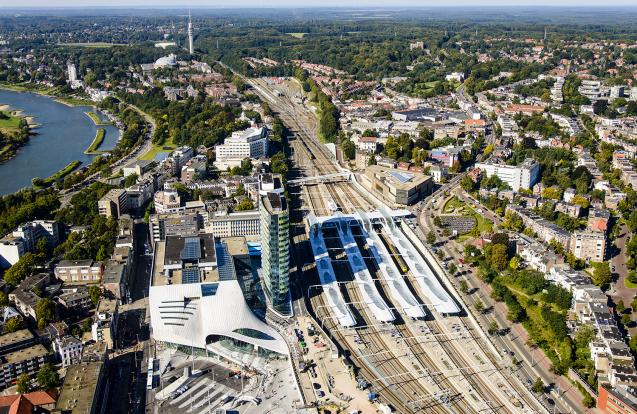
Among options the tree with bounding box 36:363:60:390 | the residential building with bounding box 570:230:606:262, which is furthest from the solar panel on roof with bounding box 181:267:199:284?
the residential building with bounding box 570:230:606:262

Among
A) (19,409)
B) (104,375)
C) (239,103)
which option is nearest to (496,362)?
(104,375)

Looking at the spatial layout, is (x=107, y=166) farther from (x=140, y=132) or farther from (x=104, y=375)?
(x=104, y=375)

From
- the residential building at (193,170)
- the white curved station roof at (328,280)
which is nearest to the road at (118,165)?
the residential building at (193,170)

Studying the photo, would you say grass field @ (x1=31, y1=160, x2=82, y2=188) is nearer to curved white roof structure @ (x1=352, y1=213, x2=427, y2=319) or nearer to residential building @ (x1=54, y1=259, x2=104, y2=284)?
residential building @ (x1=54, y1=259, x2=104, y2=284)

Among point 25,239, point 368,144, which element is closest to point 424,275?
point 25,239

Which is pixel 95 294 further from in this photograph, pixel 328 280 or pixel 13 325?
pixel 328 280
